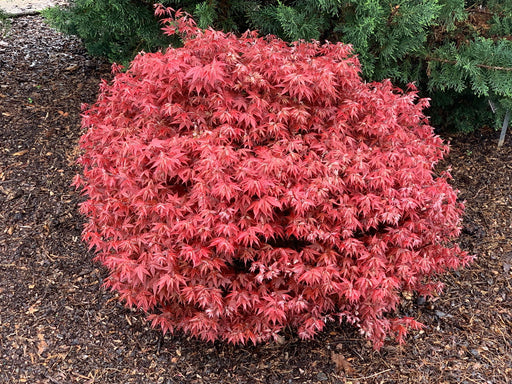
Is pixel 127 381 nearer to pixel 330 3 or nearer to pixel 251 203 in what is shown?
pixel 251 203

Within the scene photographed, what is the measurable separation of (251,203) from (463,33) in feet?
10.2

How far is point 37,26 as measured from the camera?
6461 millimetres

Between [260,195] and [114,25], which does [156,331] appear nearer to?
[260,195]

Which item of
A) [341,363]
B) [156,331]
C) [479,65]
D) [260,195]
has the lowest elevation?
[156,331]

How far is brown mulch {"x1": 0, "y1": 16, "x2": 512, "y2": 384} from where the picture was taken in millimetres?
2871

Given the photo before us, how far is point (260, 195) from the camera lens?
7.80 feet

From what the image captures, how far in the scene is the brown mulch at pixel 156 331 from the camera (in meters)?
2.87

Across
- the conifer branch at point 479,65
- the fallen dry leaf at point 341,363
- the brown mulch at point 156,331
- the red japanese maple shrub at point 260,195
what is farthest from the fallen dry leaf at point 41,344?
the conifer branch at point 479,65

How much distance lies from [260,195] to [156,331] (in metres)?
1.32

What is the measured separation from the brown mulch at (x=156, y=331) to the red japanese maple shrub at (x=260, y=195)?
0.28 metres

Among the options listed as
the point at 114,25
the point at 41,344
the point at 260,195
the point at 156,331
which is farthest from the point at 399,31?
the point at 41,344

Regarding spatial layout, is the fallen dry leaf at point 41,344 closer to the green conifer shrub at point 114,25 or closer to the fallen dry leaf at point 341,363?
the fallen dry leaf at point 341,363

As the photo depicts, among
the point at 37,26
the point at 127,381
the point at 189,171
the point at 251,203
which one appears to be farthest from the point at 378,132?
the point at 37,26

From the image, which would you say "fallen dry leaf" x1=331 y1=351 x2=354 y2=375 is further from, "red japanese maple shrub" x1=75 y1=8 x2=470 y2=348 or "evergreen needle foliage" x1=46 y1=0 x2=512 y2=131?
"evergreen needle foliage" x1=46 y1=0 x2=512 y2=131
